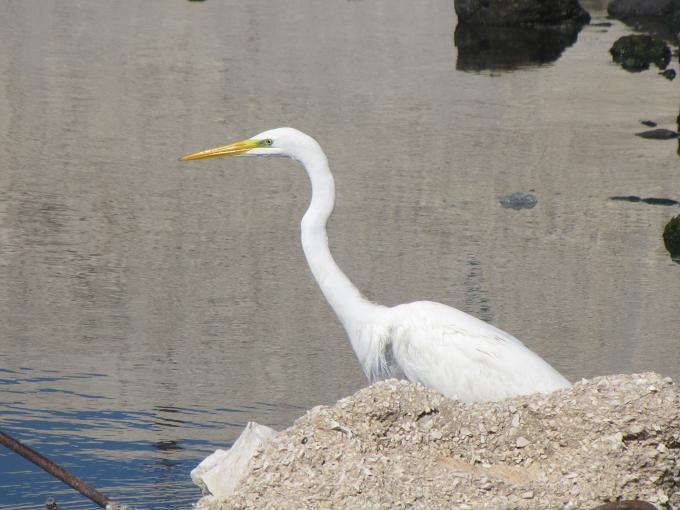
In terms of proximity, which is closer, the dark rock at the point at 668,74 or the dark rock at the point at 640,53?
the dark rock at the point at 668,74

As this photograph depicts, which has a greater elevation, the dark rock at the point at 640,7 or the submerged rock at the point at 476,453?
the dark rock at the point at 640,7

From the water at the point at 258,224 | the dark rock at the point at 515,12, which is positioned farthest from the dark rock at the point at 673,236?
the dark rock at the point at 515,12

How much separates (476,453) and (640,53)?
9.75 meters

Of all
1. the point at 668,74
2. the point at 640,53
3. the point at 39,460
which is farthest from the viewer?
the point at 640,53

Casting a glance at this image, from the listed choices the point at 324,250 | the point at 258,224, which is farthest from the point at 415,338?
the point at 258,224

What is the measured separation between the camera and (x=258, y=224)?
704 centimetres

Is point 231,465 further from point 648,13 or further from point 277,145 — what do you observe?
point 648,13

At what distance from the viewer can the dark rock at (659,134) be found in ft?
30.7

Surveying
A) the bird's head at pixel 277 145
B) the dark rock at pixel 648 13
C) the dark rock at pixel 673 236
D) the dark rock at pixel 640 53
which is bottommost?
the dark rock at pixel 673 236

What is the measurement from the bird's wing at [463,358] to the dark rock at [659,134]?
532cm

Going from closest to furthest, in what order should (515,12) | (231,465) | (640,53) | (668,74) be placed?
(231,465)
(668,74)
(640,53)
(515,12)

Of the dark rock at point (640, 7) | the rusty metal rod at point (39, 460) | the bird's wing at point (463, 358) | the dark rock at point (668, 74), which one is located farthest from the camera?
the dark rock at point (640, 7)

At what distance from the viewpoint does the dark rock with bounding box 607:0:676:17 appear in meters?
15.0

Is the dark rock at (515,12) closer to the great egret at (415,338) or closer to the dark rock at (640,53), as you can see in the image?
the dark rock at (640,53)
